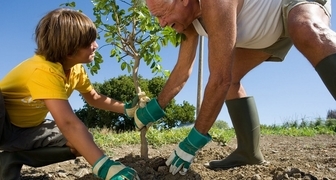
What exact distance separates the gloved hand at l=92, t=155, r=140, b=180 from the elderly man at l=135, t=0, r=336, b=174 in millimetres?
346

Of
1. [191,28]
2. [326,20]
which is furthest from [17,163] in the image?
[326,20]

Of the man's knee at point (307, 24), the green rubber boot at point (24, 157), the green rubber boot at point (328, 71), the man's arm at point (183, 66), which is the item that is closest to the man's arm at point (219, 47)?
the man's knee at point (307, 24)

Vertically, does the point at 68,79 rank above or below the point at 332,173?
above

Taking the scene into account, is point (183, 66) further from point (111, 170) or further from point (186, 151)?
point (111, 170)

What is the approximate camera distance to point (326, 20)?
2553mm

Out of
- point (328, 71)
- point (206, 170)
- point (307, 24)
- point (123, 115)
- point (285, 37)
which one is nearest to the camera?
point (328, 71)

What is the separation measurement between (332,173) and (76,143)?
200 cm

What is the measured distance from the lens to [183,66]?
303 centimetres

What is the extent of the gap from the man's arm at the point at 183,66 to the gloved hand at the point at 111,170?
2.56 ft

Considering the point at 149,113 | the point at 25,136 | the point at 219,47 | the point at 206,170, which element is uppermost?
the point at 219,47

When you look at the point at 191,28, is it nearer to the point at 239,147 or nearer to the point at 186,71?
the point at 186,71

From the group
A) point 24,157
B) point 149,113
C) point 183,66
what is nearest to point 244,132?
point 183,66

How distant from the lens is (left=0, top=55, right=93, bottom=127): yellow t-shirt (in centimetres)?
258

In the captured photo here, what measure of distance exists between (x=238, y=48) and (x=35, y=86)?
1.57m
